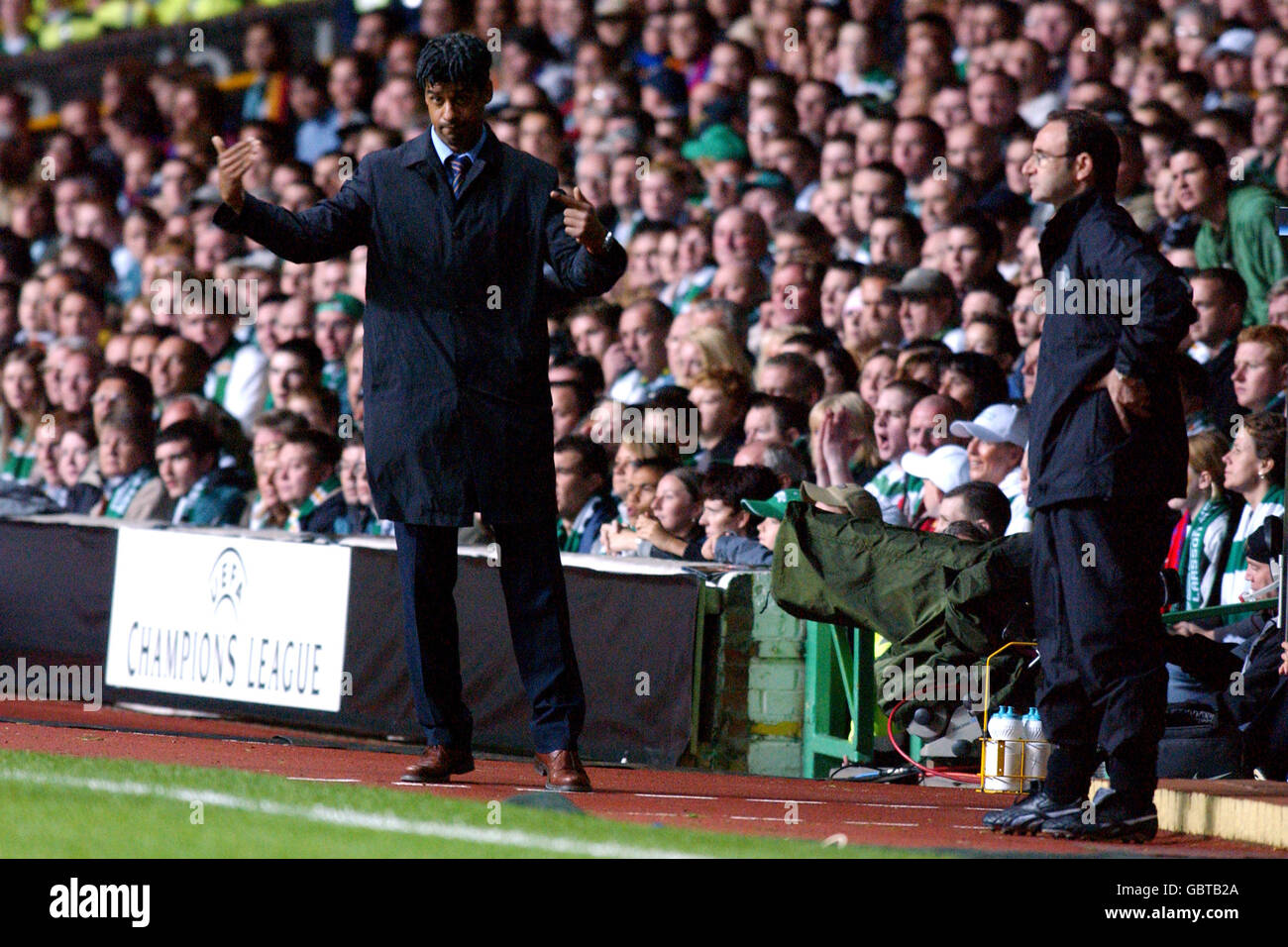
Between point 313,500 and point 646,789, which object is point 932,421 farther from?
point 313,500

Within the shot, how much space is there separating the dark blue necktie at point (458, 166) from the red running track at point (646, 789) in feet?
6.37

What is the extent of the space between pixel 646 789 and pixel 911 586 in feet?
4.06

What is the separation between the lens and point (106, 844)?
5371 mm

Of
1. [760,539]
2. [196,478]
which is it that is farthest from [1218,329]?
[196,478]

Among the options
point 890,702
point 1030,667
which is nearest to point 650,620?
point 890,702

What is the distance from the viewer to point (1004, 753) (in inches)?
304

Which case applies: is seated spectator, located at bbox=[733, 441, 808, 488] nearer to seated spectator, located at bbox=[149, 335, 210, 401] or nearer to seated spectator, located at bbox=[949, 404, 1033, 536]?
seated spectator, located at bbox=[949, 404, 1033, 536]

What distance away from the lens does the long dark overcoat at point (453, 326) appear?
22.1 feet

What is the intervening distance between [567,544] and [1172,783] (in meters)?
4.26

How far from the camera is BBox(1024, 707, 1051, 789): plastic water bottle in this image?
7684 mm

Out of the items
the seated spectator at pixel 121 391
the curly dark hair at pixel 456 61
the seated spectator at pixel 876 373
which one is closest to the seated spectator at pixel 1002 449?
the seated spectator at pixel 876 373

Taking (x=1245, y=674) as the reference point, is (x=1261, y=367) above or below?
above

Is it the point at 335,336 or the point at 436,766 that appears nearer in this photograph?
the point at 436,766
